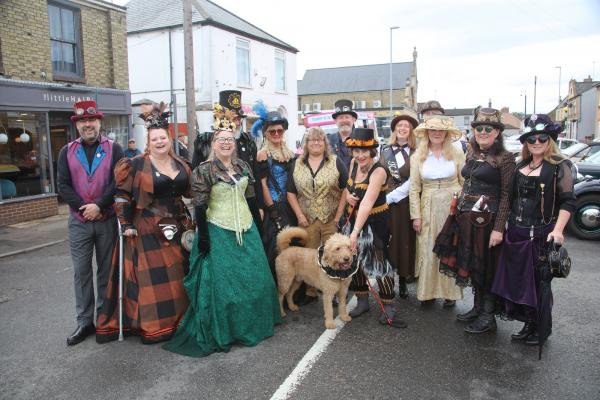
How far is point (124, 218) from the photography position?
402 centimetres

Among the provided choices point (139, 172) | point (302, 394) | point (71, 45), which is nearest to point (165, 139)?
point (139, 172)

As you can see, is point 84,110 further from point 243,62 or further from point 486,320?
point 243,62

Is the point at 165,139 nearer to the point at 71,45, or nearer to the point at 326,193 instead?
the point at 326,193

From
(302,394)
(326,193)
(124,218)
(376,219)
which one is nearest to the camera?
(302,394)

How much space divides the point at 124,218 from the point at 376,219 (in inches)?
92.1

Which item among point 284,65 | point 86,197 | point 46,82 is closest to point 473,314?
point 86,197

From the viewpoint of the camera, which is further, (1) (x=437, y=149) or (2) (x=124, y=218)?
(1) (x=437, y=149)

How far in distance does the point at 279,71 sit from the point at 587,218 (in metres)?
18.3

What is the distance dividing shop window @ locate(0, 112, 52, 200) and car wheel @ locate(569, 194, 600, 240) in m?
11.6

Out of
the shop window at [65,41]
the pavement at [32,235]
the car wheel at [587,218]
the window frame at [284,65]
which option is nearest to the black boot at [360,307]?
the car wheel at [587,218]

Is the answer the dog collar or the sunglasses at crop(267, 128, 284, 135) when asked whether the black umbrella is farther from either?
the sunglasses at crop(267, 128, 284, 135)

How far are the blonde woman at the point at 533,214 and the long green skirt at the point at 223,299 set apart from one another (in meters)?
2.13

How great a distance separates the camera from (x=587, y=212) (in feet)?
26.6

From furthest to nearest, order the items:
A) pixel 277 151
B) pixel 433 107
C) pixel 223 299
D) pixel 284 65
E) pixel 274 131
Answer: pixel 284 65 → pixel 433 107 → pixel 277 151 → pixel 274 131 → pixel 223 299
